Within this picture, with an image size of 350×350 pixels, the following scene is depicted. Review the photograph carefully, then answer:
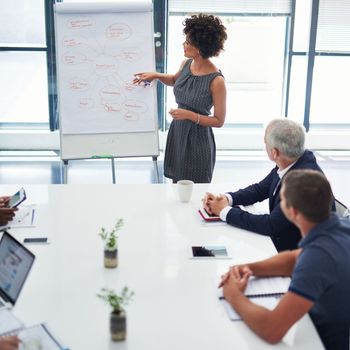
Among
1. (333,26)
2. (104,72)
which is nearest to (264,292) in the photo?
(104,72)

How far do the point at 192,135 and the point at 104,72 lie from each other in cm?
84

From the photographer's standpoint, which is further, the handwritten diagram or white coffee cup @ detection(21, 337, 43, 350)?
the handwritten diagram

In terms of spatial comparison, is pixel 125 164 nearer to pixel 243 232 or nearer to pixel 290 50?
pixel 290 50

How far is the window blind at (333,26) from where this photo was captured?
5.71 meters

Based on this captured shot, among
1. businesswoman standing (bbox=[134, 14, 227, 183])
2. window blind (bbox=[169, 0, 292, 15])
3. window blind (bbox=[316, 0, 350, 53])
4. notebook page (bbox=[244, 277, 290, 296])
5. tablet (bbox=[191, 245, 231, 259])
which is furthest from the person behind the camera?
window blind (bbox=[316, 0, 350, 53])

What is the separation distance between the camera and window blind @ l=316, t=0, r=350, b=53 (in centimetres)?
571

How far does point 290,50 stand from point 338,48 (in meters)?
0.55

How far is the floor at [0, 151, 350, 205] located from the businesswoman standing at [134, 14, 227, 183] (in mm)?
1431

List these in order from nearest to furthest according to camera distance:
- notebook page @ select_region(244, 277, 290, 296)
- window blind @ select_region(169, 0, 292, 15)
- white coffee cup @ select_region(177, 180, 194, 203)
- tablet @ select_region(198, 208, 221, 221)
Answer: notebook page @ select_region(244, 277, 290, 296), tablet @ select_region(198, 208, 221, 221), white coffee cup @ select_region(177, 180, 194, 203), window blind @ select_region(169, 0, 292, 15)

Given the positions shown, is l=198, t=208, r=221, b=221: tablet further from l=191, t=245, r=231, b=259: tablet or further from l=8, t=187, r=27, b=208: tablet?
l=8, t=187, r=27, b=208: tablet

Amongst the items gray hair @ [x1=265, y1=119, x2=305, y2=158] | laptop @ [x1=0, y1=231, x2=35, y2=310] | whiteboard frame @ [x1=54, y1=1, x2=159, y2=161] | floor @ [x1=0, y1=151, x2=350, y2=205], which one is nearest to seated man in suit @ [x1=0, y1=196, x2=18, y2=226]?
laptop @ [x1=0, y1=231, x2=35, y2=310]

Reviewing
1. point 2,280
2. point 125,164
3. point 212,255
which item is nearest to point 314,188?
point 212,255

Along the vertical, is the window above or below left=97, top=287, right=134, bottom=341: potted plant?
above

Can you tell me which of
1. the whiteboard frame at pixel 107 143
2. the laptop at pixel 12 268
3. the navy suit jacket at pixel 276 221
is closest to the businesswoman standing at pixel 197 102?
the whiteboard frame at pixel 107 143
